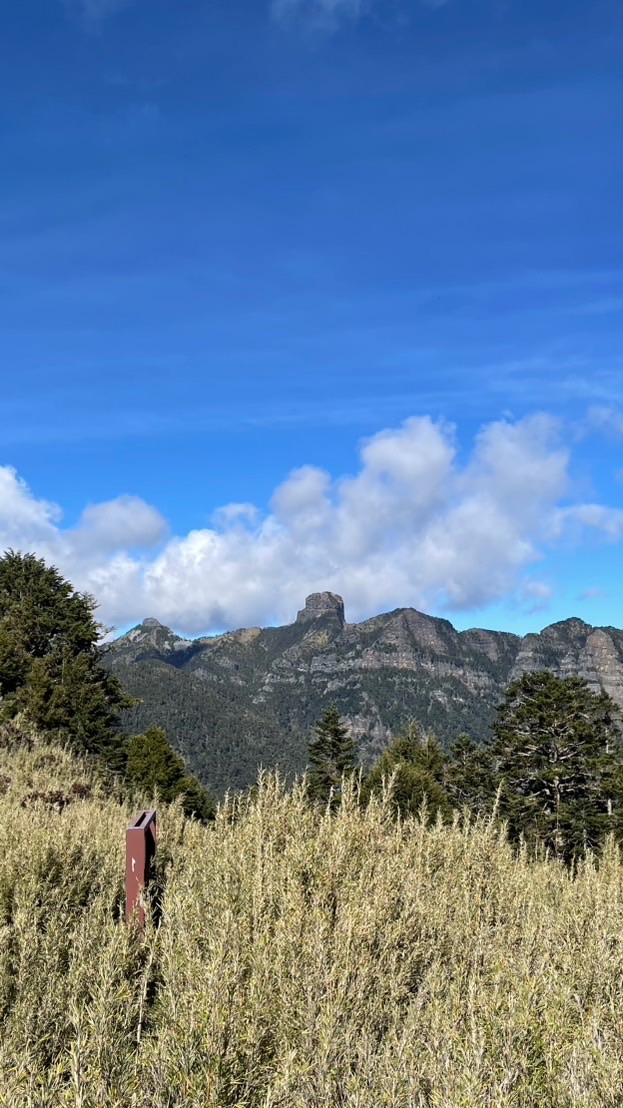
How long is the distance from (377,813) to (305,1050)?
3162mm

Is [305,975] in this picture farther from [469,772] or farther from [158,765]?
[469,772]

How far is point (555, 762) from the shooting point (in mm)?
48812

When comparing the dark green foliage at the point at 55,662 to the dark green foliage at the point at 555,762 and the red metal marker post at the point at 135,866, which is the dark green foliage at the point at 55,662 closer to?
the red metal marker post at the point at 135,866

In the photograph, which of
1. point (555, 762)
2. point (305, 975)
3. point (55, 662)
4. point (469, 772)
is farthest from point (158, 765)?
point (469, 772)

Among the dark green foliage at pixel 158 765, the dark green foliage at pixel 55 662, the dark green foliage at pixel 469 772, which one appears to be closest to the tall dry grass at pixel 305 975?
the dark green foliage at pixel 55 662

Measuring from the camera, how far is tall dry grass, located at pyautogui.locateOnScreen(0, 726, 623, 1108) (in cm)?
266

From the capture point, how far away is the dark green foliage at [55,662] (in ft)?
88.7

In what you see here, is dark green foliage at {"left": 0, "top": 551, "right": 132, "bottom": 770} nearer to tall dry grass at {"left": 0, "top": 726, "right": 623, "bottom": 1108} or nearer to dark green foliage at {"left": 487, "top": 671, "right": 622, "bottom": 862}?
tall dry grass at {"left": 0, "top": 726, "right": 623, "bottom": 1108}

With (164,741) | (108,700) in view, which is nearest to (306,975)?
(164,741)

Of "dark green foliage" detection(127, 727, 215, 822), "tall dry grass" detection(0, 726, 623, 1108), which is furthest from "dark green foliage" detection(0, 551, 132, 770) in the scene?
"tall dry grass" detection(0, 726, 623, 1108)

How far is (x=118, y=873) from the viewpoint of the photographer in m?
5.33

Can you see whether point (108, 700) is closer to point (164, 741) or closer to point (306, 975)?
point (164, 741)

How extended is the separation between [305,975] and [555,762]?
165ft

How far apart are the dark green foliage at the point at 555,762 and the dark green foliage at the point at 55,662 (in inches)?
1057
